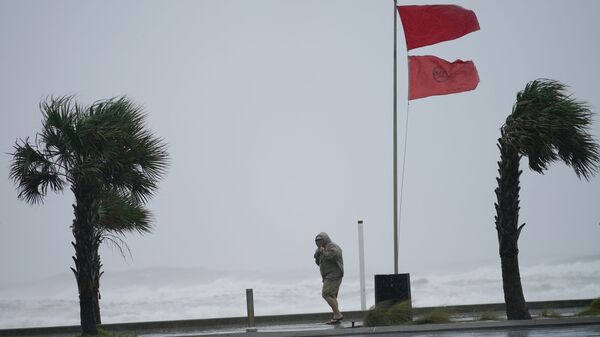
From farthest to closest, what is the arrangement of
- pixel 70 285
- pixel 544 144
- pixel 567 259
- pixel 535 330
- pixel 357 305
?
pixel 567 259
pixel 70 285
pixel 357 305
pixel 544 144
pixel 535 330

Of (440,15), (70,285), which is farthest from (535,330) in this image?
(70,285)

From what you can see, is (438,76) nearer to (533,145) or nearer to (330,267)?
(533,145)

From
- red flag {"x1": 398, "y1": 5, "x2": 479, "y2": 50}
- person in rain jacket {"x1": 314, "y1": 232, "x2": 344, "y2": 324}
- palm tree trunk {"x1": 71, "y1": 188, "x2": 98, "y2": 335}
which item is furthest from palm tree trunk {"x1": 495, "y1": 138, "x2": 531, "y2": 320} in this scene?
palm tree trunk {"x1": 71, "y1": 188, "x2": 98, "y2": 335}

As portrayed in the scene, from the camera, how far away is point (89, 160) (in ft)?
57.7

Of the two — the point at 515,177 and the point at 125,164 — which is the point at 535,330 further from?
the point at 125,164

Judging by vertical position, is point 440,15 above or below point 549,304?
above

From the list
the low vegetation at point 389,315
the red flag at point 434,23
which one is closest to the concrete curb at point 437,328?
the low vegetation at point 389,315

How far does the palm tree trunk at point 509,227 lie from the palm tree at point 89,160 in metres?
6.39

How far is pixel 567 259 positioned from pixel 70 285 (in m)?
41.0

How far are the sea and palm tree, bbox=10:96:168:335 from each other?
33.0 meters

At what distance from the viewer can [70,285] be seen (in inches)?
3007

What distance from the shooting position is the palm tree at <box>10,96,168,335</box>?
1767 cm

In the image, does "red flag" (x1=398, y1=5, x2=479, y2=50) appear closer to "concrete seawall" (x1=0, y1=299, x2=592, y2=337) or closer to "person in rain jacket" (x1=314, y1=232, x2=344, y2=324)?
"person in rain jacket" (x1=314, y1=232, x2=344, y2=324)

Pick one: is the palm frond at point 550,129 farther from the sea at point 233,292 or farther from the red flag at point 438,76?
the sea at point 233,292
